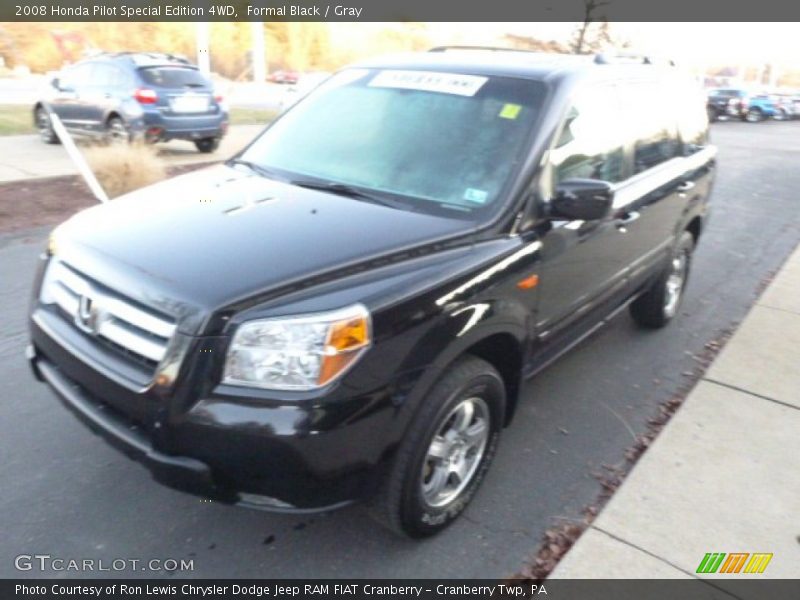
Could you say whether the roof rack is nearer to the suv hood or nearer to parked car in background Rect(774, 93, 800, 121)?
the suv hood

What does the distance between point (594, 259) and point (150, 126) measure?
1001 centimetres

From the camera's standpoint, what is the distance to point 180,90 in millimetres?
12398

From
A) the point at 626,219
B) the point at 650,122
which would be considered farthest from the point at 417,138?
the point at 650,122

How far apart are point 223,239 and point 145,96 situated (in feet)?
34.0

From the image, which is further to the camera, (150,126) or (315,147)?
(150,126)

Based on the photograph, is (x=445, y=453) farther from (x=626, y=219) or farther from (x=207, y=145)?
(x=207, y=145)

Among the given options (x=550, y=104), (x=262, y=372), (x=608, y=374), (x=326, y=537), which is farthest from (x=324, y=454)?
(x=608, y=374)

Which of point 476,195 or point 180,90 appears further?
point 180,90

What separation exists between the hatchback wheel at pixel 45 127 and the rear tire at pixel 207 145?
2547 mm

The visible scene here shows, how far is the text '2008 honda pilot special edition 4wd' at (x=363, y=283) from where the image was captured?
2367 millimetres

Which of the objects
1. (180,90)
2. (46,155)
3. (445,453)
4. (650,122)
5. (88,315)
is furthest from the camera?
(180,90)

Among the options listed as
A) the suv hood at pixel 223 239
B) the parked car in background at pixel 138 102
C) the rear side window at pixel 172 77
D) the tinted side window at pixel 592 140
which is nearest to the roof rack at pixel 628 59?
the tinted side window at pixel 592 140

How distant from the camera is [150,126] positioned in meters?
11.9

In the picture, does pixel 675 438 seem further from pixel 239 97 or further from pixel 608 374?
pixel 239 97
